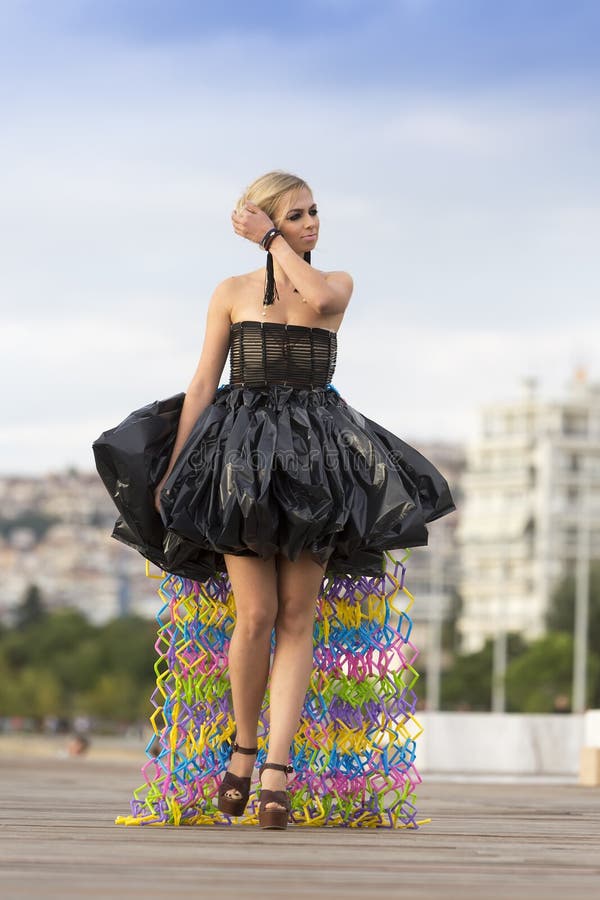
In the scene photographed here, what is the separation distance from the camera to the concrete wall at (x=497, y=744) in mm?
17672

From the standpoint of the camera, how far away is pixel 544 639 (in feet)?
314

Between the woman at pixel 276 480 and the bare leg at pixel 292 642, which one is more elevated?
the woman at pixel 276 480

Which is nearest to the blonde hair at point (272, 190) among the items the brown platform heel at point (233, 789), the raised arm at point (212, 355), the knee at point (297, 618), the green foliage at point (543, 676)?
the raised arm at point (212, 355)

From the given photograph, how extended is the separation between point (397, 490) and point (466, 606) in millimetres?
152988

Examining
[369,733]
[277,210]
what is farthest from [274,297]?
[369,733]

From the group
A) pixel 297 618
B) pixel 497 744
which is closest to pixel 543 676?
pixel 497 744

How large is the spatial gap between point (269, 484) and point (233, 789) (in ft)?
3.02

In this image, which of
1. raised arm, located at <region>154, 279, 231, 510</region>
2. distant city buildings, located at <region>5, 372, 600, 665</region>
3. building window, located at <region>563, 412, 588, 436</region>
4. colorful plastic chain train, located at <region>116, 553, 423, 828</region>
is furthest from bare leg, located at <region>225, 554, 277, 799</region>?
building window, located at <region>563, 412, 588, 436</region>

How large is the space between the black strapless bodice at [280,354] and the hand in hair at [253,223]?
28 centimetres

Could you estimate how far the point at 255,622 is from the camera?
19.5ft

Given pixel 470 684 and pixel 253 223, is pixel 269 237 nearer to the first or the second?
pixel 253 223

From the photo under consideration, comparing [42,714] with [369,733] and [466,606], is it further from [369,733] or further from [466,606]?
[369,733]

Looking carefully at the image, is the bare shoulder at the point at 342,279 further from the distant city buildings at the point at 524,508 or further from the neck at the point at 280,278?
the distant city buildings at the point at 524,508

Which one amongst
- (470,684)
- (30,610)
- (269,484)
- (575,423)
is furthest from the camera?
(30,610)
